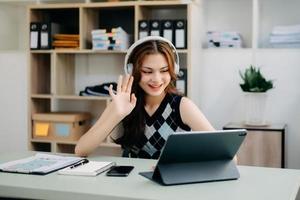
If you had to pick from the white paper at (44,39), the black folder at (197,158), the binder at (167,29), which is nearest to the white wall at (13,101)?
the white paper at (44,39)

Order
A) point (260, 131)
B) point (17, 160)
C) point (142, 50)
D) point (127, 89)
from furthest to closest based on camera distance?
point (260, 131), point (142, 50), point (127, 89), point (17, 160)

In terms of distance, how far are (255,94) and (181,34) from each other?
0.71 metres

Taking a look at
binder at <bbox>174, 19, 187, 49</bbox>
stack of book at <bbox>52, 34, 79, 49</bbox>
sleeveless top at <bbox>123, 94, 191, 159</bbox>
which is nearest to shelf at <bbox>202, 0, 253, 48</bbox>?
binder at <bbox>174, 19, 187, 49</bbox>

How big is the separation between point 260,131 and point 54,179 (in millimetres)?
2099

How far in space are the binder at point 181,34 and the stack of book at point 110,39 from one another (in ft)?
1.42

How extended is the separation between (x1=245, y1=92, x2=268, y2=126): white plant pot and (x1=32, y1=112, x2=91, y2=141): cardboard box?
1398mm

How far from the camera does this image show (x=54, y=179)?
1506 millimetres

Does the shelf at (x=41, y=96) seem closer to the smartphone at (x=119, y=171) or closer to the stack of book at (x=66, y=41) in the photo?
the stack of book at (x=66, y=41)

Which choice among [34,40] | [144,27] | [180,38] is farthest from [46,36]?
[180,38]

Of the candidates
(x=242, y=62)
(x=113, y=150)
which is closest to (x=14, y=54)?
(x=113, y=150)

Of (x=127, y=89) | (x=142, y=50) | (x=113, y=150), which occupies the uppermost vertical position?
(x=142, y=50)

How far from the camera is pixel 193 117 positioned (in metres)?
2.09

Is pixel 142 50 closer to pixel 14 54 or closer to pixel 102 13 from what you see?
pixel 102 13

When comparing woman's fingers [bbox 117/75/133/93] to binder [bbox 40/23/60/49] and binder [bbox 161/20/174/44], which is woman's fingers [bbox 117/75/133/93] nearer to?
binder [bbox 161/20/174/44]
